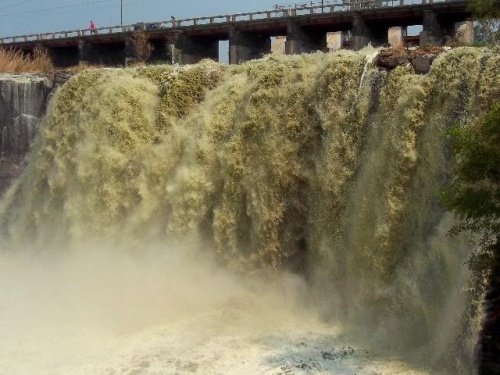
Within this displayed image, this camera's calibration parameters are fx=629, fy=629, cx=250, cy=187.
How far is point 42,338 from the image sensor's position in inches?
386

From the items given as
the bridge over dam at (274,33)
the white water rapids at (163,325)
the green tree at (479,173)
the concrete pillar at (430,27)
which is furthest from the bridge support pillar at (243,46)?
the green tree at (479,173)

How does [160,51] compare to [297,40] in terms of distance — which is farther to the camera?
[160,51]

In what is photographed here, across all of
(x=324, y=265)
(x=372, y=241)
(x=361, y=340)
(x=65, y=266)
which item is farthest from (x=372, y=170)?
(x=65, y=266)

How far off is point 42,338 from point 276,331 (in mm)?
3652

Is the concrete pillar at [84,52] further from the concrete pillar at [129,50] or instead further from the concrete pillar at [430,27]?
the concrete pillar at [430,27]

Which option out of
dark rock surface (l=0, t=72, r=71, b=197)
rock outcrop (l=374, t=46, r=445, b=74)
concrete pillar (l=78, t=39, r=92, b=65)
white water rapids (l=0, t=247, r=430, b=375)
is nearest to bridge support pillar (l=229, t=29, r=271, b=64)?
concrete pillar (l=78, t=39, r=92, b=65)

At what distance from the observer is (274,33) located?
27.0 metres

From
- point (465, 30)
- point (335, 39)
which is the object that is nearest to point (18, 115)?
point (465, 30)

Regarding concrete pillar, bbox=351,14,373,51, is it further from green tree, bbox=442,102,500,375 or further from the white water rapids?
green tree, bbox=442,102,500,375

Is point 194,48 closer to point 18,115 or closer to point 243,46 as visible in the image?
point 243,46

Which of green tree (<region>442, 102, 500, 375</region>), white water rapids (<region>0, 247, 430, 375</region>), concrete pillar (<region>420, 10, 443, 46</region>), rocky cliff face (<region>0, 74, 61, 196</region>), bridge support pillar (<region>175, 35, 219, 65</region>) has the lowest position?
white water rapids (<region>0, 247, 430, 375</region>)

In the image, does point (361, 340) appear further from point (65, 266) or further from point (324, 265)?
point (65, 266)

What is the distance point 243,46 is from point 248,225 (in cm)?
1738

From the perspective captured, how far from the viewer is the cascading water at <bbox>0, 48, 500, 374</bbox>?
8.48m
